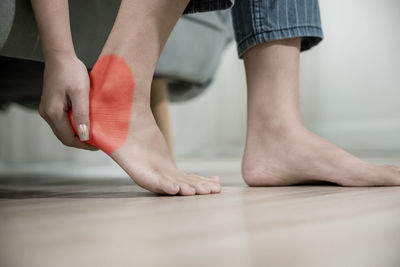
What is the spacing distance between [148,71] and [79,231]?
0.32 metres

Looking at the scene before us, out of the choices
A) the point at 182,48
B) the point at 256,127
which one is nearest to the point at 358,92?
the point at 182,48

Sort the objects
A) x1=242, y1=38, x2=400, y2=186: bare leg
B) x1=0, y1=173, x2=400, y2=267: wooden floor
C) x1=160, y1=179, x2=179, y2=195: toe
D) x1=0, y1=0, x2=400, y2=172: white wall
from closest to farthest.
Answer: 1. x1=0, y1=173, x2=400, y2=267: wooden floor
2. x1=160, y1=179, x2=179, y2=195: toe
3. x1=242, y1=38, x2=400, y2=186: bare leg
4. x1=0, y1=0, x2=400, y2=172: white wall

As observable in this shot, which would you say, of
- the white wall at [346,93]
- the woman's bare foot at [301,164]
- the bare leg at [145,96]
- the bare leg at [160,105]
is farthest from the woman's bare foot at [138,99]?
the white wall at [346,93]

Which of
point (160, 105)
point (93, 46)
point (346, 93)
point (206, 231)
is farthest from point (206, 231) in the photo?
point (346, 93)

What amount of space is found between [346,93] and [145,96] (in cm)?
171

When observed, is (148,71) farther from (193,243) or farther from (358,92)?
(358,92)

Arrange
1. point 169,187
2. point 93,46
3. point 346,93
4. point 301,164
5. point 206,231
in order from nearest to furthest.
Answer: point 206,231, point 169,187, point 301,164, point 93,46, point 346,93

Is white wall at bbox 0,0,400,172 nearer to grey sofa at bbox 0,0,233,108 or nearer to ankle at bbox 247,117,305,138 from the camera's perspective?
grey sofa at bbox 0,0,233,108

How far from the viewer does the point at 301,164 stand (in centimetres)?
69

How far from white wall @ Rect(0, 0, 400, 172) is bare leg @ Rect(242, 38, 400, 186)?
1.27 m

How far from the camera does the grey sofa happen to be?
70 centimetres

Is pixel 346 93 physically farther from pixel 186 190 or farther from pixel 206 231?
pixel 206 231

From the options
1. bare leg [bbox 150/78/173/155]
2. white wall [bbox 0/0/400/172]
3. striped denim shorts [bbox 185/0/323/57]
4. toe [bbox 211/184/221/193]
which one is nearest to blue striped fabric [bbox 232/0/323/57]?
striped denim shorts [bbox 185/0/323/57]

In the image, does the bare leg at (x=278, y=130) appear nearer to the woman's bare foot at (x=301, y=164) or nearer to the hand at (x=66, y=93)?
the woman's bare foot at (x=301, y=164)
